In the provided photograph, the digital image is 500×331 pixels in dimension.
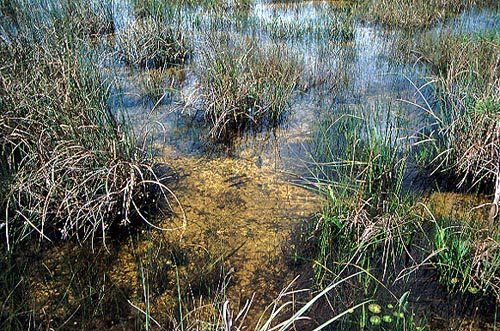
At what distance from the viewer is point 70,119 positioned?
2387mm

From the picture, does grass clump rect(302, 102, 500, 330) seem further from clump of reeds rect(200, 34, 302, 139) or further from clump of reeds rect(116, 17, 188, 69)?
clump of reeds rect(116, 17, 188, 69)

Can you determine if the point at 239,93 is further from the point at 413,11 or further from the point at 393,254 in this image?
the point at 413,11

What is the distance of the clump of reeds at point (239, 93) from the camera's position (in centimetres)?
336

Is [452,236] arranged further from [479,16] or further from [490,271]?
[479,16]

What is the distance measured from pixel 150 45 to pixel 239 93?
1600 mm

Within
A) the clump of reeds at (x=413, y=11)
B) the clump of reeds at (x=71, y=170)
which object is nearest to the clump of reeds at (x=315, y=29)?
the clump of reeds at (x=413, y=11)

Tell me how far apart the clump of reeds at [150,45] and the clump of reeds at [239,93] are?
38.0 inches

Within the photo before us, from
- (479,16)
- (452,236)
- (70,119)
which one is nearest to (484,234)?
(452,236)

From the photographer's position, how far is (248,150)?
128 inches

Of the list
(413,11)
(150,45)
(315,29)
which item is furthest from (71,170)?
(413,11)

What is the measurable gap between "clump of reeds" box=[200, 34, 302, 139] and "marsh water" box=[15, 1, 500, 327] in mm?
100

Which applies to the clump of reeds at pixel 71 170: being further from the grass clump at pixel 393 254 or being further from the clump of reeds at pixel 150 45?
the clump of reeds at pixel 150 45

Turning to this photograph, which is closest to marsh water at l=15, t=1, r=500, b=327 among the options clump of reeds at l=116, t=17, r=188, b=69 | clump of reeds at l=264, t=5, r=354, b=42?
clump of reeds at l=264, t=5, r=354, b=42

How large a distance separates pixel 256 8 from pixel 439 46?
265 centimetres
